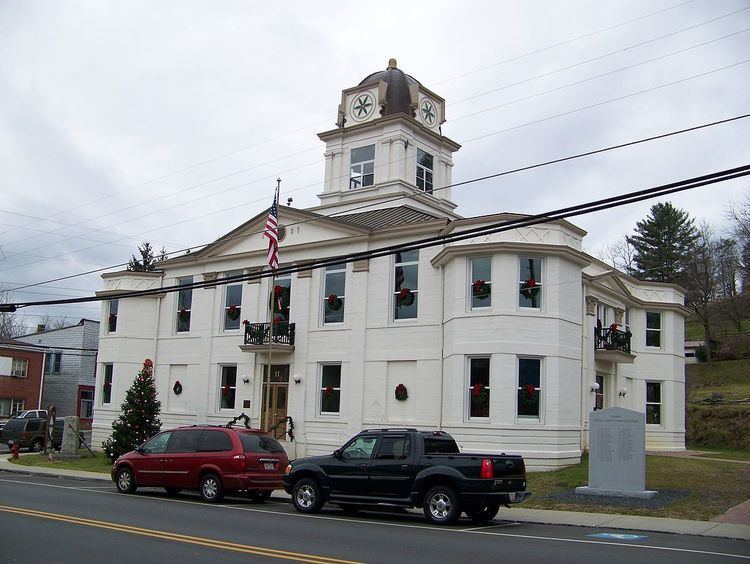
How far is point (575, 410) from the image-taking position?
25328 mm

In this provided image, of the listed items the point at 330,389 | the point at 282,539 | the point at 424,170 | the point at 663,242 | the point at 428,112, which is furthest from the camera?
the point at 663,242

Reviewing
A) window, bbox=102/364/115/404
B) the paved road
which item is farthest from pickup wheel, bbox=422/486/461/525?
window, bbox=102/364/115/404

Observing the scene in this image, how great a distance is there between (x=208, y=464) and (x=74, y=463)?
14.5 m

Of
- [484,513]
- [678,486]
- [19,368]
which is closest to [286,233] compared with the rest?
[678,486]

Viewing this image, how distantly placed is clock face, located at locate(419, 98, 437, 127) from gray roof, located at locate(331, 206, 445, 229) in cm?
605

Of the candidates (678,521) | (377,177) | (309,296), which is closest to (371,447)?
(678,521)

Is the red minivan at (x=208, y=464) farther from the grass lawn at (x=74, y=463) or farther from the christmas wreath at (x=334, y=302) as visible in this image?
the christmas wreath at (x=334, y=302)

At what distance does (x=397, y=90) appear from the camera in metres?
36.0

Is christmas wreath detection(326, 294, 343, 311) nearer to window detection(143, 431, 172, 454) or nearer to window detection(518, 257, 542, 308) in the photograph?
window detection(518, 257, 542, 308)

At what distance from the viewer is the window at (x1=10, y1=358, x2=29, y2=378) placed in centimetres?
5351

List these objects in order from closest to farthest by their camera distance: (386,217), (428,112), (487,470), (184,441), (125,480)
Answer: (487,470)
(184,441)
(125,480)
(386,217)
(428,112)

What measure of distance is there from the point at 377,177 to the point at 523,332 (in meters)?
12.7

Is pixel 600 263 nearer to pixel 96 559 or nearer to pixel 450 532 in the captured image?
pixel 450 532

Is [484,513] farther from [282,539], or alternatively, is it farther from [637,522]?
[282,539]
